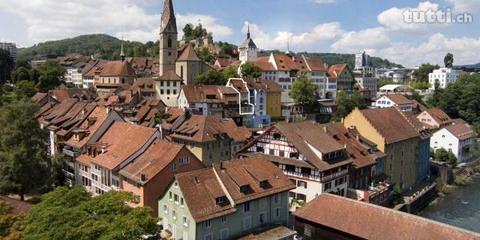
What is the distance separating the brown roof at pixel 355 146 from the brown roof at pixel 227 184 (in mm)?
13583

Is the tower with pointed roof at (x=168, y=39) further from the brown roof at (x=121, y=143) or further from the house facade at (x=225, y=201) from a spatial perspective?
the house facade at (x=225, y=201)

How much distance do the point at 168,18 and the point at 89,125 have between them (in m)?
42.1

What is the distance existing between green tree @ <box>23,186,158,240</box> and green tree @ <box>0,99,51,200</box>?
14.9 meters

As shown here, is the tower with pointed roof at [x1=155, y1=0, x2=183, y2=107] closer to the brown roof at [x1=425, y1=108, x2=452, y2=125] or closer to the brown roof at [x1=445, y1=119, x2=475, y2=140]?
the brown roof at [x1=425, y1=108, x2=452, y2=125]

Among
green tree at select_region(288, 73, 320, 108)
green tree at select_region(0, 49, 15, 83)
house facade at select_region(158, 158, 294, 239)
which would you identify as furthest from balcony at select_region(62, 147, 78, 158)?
green tree at select_region(0, 49, 15, 83)

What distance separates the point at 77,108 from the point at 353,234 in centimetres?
3802

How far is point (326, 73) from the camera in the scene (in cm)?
9869

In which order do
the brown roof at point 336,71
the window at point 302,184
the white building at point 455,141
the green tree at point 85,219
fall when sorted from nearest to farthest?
the green tree at point 85,219, the window at point 302,184, the white building at point 455,141, the brown roof at point 336,71

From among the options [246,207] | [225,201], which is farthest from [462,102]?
[225,201]

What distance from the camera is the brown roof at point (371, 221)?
31.6 metres

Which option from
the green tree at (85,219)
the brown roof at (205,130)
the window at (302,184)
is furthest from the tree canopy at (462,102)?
the green tree at (85,219)

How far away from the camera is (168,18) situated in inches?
3415

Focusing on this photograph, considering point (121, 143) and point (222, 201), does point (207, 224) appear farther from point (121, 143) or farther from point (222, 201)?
point (121, 143)

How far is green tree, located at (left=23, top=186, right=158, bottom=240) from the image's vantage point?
23.6m
